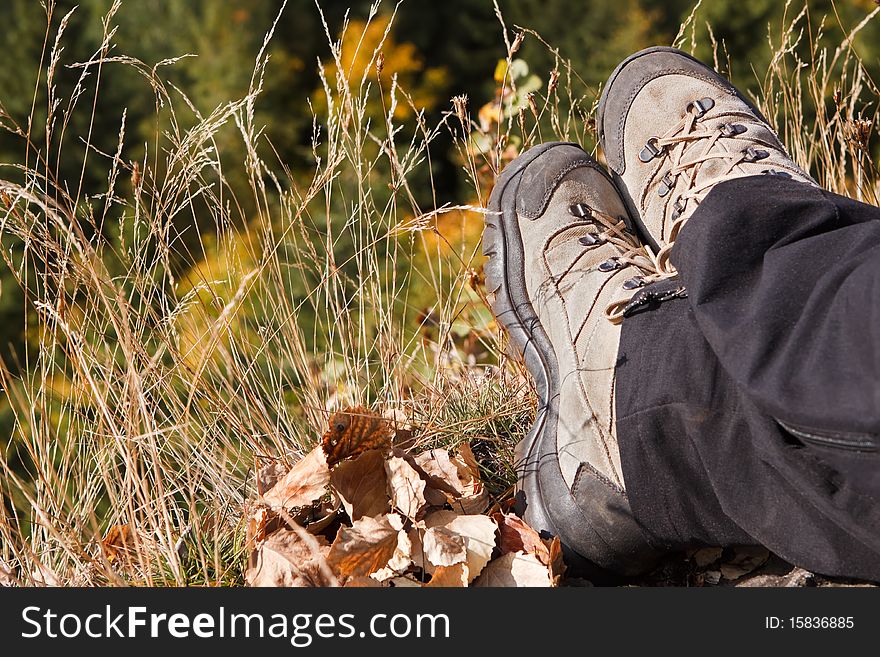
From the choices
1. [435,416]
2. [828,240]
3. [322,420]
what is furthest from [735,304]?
[322,420]

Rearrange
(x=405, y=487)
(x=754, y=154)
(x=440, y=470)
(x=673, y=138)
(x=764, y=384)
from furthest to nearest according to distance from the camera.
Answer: (x=673, y=138)
(x=754, y=154)
(x=440, y=470)
(x=405, y=487)
(x=764, y=384)

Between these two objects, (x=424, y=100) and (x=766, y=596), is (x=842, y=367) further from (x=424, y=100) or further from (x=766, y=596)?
(x=424, y=100)

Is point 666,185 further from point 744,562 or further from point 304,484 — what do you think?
point 304,484

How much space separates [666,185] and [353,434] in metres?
0.85

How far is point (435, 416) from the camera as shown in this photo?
5.15 feet

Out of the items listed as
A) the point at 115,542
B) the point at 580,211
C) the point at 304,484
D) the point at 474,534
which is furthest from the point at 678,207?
the point at 115,542

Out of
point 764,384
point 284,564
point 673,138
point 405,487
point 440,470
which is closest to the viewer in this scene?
point 764,384

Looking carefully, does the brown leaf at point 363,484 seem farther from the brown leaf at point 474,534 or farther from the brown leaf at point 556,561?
the brown leaf at point 556,561

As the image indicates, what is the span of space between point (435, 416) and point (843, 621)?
29.4 inches

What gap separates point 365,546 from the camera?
1203 mm

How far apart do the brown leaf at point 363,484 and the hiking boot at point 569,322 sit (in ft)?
0.79

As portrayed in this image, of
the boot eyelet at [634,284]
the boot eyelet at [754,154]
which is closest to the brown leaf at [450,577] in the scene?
the boot eyelet at [634,284]

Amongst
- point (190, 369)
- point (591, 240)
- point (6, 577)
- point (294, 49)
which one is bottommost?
point (6, 577)

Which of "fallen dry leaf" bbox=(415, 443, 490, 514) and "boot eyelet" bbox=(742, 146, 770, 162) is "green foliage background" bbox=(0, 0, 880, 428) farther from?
"fallen dry leaf" bbox=(415, 443, 490, 514)
